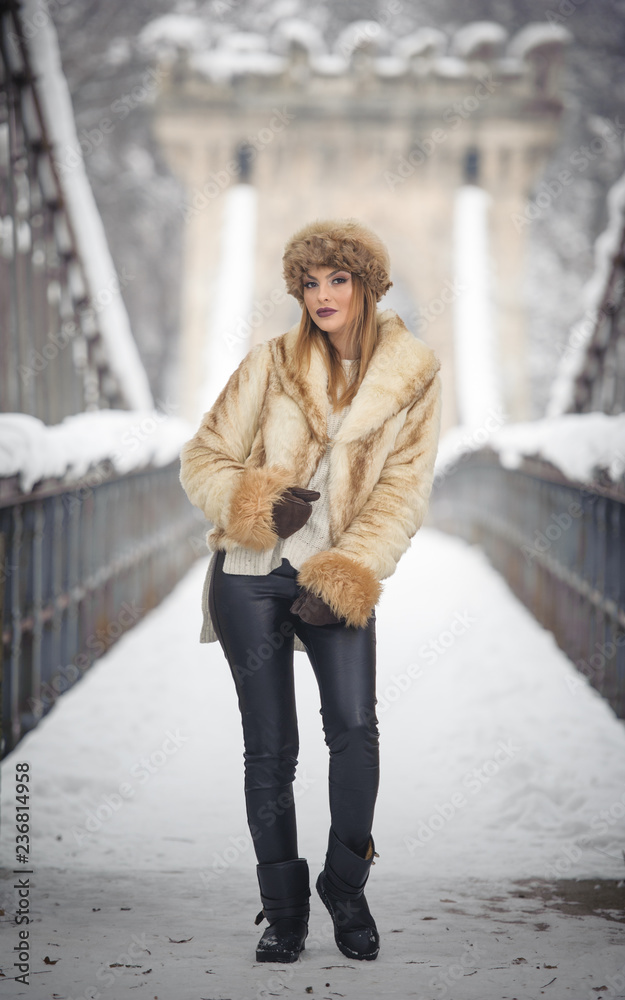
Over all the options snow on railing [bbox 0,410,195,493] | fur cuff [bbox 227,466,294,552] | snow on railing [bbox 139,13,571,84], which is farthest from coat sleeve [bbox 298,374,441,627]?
snow on railing [bbox 139,13,571,84]

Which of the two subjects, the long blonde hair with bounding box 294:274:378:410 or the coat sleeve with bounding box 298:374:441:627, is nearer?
the coat sleeve with bounding box 298:374:441:627

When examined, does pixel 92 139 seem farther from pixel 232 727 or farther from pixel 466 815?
pixel 466 815

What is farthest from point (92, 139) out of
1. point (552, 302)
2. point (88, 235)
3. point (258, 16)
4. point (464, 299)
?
point (88, 235)

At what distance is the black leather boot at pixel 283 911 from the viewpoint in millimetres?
2479

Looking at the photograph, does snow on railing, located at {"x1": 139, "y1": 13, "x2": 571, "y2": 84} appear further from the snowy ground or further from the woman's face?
the woman's face

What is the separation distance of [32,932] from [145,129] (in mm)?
21522

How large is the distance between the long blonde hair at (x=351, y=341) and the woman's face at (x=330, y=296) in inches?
0.9

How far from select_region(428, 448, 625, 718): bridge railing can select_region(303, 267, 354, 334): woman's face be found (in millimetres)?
2370

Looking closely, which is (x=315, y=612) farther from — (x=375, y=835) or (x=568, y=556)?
(x=568, y=556)

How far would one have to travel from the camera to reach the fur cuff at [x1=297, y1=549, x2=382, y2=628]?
242 cm

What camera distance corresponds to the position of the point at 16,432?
400 centimetres

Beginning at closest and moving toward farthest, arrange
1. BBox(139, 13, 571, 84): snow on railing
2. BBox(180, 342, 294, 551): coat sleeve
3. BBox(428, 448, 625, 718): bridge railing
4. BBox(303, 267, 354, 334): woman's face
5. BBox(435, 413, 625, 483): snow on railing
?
1. BBox(180, 342, 294, 551): coat sleeve
2. BBox(303, 267, 354, 334): woman's face
3. BBox(435, 413, 625, 483): snow on railing
4. BBox(428, 448, 625, 718): bridge railing
5. BBox(139, 13, 571, 84): snow on railing

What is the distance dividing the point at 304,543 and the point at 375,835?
55.1 inches

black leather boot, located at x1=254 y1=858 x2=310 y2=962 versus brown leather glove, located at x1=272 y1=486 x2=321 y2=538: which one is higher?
brown leather glove, located at x1=272 y1=486 x2=321 y2=538
